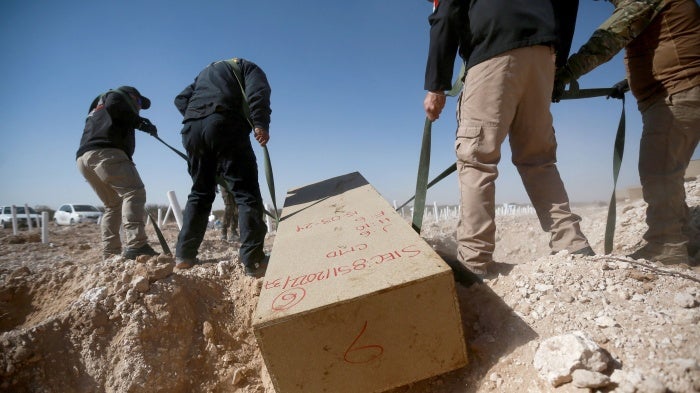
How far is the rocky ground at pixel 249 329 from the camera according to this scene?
33.4 inches

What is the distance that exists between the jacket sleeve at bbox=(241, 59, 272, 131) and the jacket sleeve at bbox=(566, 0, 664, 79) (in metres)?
2.03

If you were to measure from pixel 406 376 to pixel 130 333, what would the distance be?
4.86 ft

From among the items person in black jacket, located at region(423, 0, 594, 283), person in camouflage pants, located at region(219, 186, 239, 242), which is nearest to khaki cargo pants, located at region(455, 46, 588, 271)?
person in black jacket, located at region(423, 0, 594, 283)

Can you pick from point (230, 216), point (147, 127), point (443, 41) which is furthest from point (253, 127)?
point (230, 216)

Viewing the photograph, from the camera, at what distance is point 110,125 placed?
2652 mm

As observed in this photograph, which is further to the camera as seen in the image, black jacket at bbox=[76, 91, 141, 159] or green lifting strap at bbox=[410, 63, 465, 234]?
black jacket at bbox=[76, 91, 141, 159]

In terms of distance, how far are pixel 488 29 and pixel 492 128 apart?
0.47m

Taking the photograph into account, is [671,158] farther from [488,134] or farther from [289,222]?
[289,222]

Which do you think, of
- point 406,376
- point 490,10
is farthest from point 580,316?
point 490,10

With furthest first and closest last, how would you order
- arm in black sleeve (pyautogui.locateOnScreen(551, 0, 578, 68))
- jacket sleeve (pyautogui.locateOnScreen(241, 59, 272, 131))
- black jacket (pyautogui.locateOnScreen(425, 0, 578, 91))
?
jacket sleeve (pyautogui.locateOnScreen(241, 59, 272, 131))
arm in black sleeve (pyautogui.locateOnScreen(551, 0, 578, 68))
black jacket (pyautogui.locateOnScreen(425, 0, 578, 91))

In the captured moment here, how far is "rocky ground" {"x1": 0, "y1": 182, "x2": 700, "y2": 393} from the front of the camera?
0.85 meters

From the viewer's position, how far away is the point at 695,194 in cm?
289

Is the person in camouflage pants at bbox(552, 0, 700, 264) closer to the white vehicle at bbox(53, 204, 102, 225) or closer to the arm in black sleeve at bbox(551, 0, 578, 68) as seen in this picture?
the arm in black sleeve at bbox(551, 0, 578, 68)

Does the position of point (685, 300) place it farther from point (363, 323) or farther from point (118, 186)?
point (118, 186)
